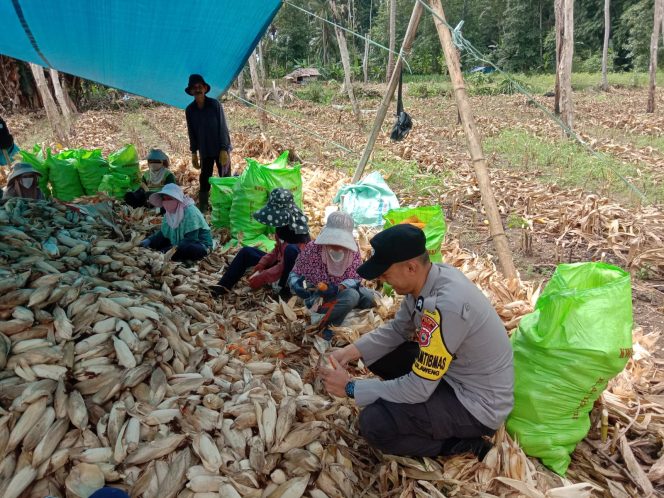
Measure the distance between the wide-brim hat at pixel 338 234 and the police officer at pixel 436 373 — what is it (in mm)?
850

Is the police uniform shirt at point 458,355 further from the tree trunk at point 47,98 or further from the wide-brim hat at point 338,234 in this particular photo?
the tree trunk at point 47,98

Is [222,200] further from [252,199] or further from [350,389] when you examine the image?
[350,389]

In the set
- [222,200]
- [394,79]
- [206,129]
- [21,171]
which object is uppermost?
[394,79]

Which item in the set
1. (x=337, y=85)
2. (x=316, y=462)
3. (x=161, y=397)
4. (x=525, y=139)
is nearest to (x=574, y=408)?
(x=316, y=462)

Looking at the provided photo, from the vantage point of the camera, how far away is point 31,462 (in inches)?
60.0

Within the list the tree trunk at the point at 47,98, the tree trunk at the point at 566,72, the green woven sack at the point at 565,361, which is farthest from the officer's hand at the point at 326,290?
the tree trunk at the point at 566,72

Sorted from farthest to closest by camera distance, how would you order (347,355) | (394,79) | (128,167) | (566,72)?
(566,72), (128,167), (394,79), (347,355)

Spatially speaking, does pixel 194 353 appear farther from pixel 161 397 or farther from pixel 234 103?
pixel 234 103

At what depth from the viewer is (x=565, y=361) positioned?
174 centimetres

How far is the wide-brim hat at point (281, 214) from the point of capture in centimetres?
300

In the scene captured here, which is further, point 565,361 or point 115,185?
point 115,185

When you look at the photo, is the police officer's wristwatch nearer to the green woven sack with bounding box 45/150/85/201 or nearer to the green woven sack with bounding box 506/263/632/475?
the green woven sack with bounding box 506/263/632/475

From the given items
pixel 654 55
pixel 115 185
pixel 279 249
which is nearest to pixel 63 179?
pixel 115 185

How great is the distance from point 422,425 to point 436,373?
244mm
